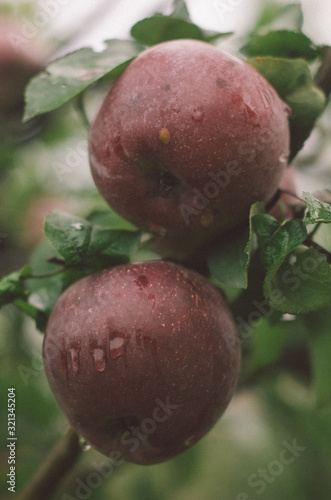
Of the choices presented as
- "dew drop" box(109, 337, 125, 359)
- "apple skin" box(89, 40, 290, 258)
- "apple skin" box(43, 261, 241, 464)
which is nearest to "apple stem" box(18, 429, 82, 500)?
"apple skin" box(43, 261, 241, 464)

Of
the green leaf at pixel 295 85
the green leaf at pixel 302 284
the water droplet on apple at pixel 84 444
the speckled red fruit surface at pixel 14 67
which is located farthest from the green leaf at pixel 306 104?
the speckled red fruit surface at pixel 14 67

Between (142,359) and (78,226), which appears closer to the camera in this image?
(142,359)

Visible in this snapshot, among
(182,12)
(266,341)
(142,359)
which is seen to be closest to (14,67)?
(182,12)

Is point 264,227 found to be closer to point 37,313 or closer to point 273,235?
point 273,235

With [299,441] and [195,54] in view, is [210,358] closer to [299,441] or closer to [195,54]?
[195,54]

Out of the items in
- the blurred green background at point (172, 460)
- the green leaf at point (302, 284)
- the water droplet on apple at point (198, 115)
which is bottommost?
the blurred green background at point (172, 460)

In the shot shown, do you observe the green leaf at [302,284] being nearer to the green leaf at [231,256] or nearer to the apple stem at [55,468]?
the green leaf at [231,256]
